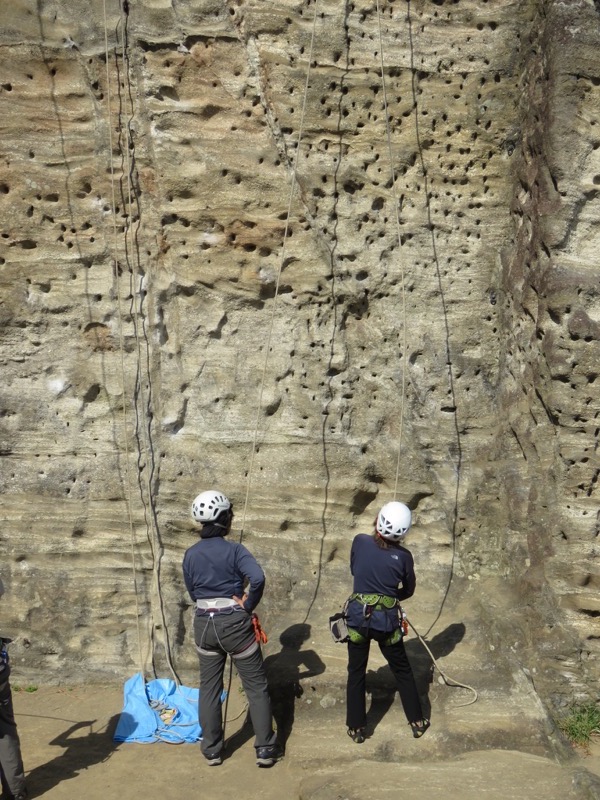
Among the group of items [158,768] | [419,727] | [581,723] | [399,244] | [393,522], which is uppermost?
[399,244]

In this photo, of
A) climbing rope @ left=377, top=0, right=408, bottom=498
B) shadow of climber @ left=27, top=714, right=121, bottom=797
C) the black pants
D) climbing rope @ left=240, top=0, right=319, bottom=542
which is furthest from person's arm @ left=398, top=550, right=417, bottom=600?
shadow of climber @ left=27, top=714, right=121, bottom=797

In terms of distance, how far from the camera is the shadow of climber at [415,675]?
20.5ft

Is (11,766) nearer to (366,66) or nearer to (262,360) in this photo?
(262,360)

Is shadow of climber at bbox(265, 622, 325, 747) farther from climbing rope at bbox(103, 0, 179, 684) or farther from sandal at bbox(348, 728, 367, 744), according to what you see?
climbing rope at bbox(103, 0, 179, 684)

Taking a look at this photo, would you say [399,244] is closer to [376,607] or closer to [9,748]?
[376,607]

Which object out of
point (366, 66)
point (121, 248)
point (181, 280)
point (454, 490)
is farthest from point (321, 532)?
point (366, 66)

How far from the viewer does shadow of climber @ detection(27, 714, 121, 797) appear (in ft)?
19.0

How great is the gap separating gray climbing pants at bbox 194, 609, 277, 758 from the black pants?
2.08ft

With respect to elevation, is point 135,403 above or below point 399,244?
below

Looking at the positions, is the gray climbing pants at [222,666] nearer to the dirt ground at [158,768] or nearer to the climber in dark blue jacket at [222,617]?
the climber in dark blue jacket at [222,617]

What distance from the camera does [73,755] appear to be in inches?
243

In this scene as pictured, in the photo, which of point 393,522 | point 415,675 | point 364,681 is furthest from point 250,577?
point 415,675

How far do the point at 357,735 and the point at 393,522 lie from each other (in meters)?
1.67

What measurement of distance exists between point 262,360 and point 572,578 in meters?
3.37
